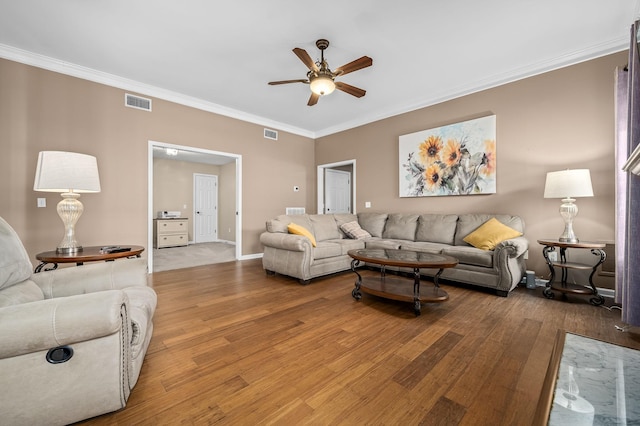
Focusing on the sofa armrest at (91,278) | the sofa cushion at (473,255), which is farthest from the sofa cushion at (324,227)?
the sofa armrest at (91,278)

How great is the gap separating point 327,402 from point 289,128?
219 inches

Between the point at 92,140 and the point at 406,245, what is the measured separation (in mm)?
4785

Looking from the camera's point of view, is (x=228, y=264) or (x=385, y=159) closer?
(x=228, y=264)

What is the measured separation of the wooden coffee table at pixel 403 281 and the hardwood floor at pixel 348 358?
0.15 metres

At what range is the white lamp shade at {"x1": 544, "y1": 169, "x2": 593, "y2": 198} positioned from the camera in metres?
2.76

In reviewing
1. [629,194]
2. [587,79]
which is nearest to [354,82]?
[587,79]

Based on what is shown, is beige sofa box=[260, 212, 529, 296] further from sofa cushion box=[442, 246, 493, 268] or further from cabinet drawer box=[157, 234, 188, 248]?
cabinet drawer box=[157, 234, 188, 248]

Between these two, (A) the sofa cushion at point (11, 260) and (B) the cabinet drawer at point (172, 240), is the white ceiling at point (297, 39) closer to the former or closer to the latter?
(A) the sofa cushion at point (11, 260)

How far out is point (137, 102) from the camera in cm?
402

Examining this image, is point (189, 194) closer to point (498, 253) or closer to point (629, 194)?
point (498, 253)

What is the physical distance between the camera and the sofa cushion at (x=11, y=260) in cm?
129

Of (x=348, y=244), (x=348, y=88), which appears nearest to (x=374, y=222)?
(x=348, y=244)

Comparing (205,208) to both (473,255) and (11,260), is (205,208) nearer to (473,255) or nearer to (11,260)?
(11,260)

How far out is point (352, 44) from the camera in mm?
3021
